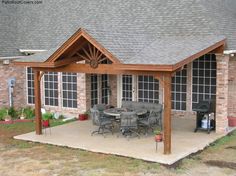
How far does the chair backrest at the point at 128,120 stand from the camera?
43.2 feet

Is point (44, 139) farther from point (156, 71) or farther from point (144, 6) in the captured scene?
point (144, 6)

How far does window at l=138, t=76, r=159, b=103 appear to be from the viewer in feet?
55.5

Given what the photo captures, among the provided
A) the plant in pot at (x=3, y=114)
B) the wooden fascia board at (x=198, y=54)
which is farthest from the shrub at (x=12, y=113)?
the wooden fascia board at (x=198, y=54)

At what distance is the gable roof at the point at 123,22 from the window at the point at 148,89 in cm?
221

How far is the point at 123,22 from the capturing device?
1675cm

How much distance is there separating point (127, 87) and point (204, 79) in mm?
3375

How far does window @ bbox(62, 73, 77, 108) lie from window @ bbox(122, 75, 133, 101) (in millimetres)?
2003

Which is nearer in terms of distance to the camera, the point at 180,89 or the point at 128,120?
the point at 128,120

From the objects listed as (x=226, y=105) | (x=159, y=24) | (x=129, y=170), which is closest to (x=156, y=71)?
(x=129, y=170)

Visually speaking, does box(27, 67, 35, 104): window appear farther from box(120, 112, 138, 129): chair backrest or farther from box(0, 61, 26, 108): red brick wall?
box(120, 112, 138, 129): chair backrest

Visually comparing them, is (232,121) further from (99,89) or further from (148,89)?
(99,89)

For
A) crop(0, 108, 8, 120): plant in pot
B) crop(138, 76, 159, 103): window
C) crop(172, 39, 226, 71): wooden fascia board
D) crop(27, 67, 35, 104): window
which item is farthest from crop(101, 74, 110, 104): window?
crop(172, 39, 226, 71): wooden fascia board

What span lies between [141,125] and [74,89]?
165 inches

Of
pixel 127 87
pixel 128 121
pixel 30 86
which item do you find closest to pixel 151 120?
pixel 128 121
